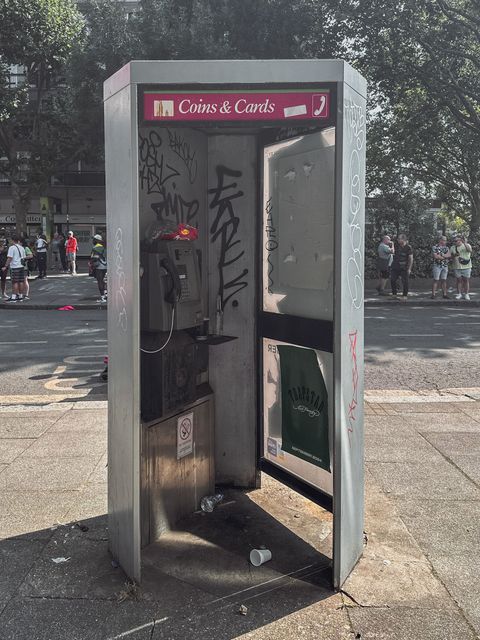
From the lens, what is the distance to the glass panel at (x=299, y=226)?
138 inches

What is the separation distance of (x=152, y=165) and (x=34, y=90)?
31560mm

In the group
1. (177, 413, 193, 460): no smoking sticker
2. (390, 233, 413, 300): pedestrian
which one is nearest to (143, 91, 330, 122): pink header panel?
(177, 413, 193, 460): no smoking sticker

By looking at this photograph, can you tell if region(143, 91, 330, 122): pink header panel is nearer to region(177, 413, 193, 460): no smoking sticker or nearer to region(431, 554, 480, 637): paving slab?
region(177, 413, 193, 460): no smoking sticker

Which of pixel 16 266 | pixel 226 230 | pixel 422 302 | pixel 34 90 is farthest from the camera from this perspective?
pixel 34 90

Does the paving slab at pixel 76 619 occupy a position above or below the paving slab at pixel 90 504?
below

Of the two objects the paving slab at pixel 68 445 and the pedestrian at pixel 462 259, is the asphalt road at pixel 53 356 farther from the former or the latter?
the pedestrian at pixel 462 259

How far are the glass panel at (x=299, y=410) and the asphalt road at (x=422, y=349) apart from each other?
3822 mm

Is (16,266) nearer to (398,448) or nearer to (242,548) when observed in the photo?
(398,448)

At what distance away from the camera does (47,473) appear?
4.66 meters

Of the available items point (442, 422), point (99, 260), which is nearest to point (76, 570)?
point (442, 422)

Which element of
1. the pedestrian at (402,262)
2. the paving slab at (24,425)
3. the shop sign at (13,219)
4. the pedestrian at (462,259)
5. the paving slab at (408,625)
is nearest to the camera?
the paving slab at (408,625)

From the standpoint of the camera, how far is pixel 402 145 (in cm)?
2372

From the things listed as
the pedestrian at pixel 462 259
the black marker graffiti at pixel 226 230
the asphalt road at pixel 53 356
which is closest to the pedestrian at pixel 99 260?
the asphalt road at pixel 53 356

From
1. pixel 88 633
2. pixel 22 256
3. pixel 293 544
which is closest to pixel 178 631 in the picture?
pixel 88 633
